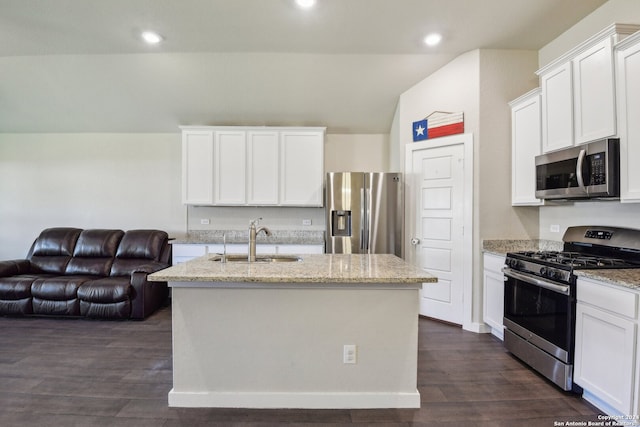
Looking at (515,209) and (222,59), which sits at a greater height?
(222,59)

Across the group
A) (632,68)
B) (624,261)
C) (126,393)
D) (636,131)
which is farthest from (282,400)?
(632,68)

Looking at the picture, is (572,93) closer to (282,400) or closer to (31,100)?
(282,400)

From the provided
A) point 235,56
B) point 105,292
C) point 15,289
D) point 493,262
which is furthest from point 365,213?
point 15,289

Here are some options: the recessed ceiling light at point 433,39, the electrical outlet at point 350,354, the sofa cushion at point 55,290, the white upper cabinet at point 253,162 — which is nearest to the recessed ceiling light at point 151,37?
the white upper cabinet at point 253,162

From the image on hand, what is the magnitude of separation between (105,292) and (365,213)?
3.22 meters

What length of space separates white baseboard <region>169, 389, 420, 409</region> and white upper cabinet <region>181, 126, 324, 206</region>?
2.76 metres

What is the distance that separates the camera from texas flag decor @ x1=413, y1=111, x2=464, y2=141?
347 centimetres

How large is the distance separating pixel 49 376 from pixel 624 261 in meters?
4.46

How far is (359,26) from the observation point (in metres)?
3.01

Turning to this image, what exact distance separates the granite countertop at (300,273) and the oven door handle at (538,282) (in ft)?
3.50

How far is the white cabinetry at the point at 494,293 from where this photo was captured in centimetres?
299

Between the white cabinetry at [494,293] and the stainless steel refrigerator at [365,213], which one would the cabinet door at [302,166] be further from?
the white cabinetry at [494,293]

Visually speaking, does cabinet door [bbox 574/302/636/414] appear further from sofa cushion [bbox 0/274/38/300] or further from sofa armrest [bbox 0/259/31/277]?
sofa armrest [bbox 0/259/31/277]

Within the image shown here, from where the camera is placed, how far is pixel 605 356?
1909mm
